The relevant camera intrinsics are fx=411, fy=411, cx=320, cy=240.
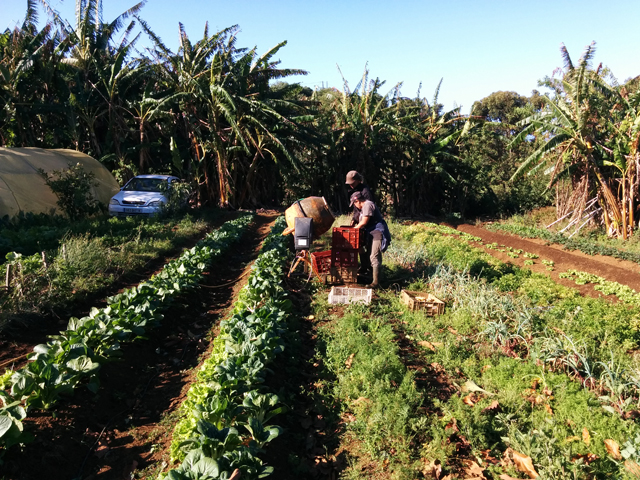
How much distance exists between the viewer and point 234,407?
3.50m

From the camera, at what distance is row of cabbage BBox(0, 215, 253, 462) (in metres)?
3.36

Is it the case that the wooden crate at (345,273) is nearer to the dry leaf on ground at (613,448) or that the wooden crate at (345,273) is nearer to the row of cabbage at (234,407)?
the row of cabbage at (234,407)

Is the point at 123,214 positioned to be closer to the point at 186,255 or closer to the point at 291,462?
the point at 186,255

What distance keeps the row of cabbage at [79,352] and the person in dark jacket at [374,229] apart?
3336 mm

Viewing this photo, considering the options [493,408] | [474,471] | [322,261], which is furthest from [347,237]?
[474,471]

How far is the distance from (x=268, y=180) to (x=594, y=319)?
19232mm

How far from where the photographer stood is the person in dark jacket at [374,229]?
7.57 metres

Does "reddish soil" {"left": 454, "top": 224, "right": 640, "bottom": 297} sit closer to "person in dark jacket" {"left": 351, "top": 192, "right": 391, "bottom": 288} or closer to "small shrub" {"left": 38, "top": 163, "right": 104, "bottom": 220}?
"person in dark jacket" {"left": 351, "top": 192, "right": 391, "bottom": 288}

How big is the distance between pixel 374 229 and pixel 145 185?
12376 mm

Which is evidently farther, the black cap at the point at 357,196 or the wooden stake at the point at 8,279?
the black cap at the point at 357,196

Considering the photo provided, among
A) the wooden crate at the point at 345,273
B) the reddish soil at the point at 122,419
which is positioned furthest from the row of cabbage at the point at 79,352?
the wooden crate at the point at 345,273

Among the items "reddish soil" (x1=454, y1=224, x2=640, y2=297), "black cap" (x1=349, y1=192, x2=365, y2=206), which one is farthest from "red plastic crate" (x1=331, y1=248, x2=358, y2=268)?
"reddish soil" (x1=454, y1=224, x2=640, y2=297)

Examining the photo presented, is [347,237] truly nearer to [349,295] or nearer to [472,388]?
[349,295]

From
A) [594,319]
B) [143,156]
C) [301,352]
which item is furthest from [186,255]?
[143,156]
